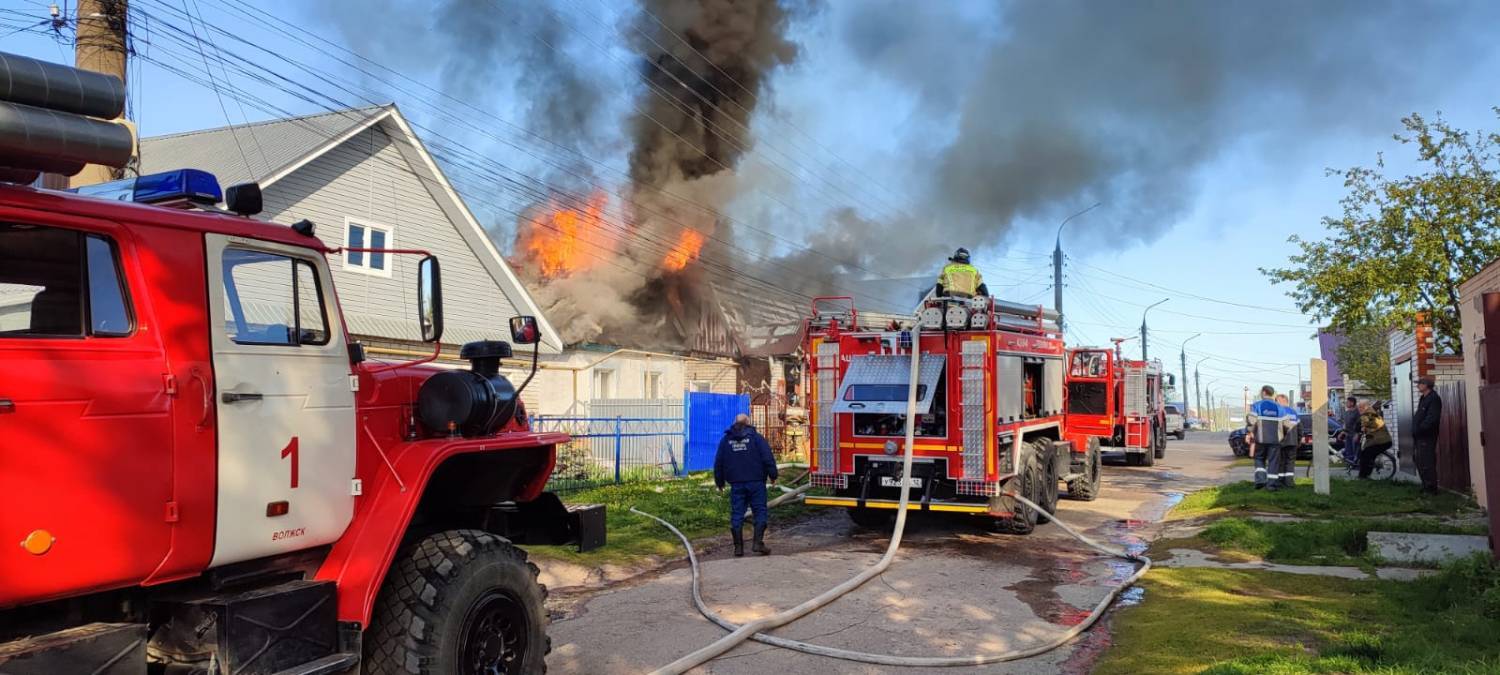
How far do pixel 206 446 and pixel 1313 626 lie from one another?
6415 mm

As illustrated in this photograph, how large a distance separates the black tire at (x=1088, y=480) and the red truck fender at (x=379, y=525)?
498 inches

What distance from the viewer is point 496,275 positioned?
64.7 feet

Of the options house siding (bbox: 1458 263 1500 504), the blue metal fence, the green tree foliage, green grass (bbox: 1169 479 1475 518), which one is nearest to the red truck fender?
the blue metal fence

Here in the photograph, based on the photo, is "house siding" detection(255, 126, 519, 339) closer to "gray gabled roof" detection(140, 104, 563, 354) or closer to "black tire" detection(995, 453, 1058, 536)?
"gray gabled roof" detection(140, 104, 563, 354)

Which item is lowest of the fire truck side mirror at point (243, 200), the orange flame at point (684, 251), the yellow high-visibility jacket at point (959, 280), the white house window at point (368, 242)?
the fire truck side mirror at point (243, 200)

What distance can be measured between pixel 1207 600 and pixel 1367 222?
1147cm

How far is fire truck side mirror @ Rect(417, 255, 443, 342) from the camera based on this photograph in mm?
4164

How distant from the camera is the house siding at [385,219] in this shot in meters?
15.7

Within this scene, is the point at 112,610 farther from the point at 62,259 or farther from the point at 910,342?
the point at 910,342

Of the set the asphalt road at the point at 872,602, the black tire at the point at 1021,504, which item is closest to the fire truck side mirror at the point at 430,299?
the asphalt road at the point at 872,602

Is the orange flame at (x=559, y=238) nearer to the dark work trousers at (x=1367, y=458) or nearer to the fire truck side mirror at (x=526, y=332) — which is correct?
the dark work trousers at (x=1367, y=458)

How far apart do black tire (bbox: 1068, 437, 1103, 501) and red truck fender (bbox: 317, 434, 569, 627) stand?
12.7 meters

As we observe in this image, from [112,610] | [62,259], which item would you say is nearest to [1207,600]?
[112,610]

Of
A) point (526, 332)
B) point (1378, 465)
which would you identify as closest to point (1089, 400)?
point (1378, 465)
